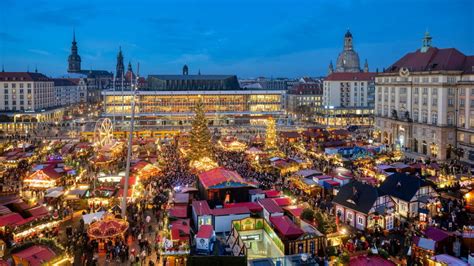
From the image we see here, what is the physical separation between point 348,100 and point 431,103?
47.8 meters

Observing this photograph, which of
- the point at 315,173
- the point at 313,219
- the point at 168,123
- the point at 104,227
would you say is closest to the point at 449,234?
the point at 313,219

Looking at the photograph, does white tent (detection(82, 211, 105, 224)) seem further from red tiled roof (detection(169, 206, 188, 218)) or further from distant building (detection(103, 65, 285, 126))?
distant building (detection(103, 65, 285, 126))

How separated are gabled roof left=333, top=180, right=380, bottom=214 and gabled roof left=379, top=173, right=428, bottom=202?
1.10 meters

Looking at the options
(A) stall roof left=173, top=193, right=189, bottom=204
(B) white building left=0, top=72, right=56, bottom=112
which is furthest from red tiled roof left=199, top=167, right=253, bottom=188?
(B) white building left=0, top=72, right=56, bottom=112

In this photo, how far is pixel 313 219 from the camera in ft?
69.8

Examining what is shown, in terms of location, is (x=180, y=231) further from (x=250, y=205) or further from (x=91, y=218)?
(x=91, y=218)

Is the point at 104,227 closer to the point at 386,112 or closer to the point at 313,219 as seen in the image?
the point at 313,219

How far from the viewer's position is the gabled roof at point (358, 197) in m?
23.6

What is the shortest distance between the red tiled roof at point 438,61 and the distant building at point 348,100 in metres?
35.9

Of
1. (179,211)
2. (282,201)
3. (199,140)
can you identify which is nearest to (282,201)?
(282,201)

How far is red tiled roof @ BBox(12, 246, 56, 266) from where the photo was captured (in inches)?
624

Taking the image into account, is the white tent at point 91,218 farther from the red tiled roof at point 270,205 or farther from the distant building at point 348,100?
the distant building at point 348,100

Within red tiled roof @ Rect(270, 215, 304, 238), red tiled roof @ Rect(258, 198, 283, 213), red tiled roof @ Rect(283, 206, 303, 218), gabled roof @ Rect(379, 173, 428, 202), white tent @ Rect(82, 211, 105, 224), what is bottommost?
white tent @ Rect(82, 211, 105, 224)

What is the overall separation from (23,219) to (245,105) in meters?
73.9
